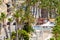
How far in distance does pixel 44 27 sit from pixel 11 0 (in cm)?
967

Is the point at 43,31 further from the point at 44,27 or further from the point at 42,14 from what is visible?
the point at 42,14

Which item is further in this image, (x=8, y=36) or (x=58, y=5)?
(x=58, y=5)

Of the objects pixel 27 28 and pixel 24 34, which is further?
pixel 27 28

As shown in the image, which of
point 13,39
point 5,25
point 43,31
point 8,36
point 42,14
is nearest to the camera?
point 13,39

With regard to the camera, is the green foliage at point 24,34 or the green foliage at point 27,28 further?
the green foliage at point 27,28

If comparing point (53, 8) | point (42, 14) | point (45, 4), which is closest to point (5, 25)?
point (45, 4)

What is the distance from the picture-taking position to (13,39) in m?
23.3

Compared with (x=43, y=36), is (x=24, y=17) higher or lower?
higher

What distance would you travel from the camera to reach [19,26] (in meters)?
24.4

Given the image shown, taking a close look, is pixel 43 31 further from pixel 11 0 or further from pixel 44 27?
pixel 11 0

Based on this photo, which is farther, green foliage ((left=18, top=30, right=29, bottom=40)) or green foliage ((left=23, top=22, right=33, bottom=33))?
green foliage ((left=23, top=22, right=33, bottom=33))

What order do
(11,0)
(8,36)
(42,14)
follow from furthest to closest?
(42,14)
(11,0)
(8,36)

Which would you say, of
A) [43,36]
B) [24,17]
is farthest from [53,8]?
[24,17]

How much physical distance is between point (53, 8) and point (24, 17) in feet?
37.4
